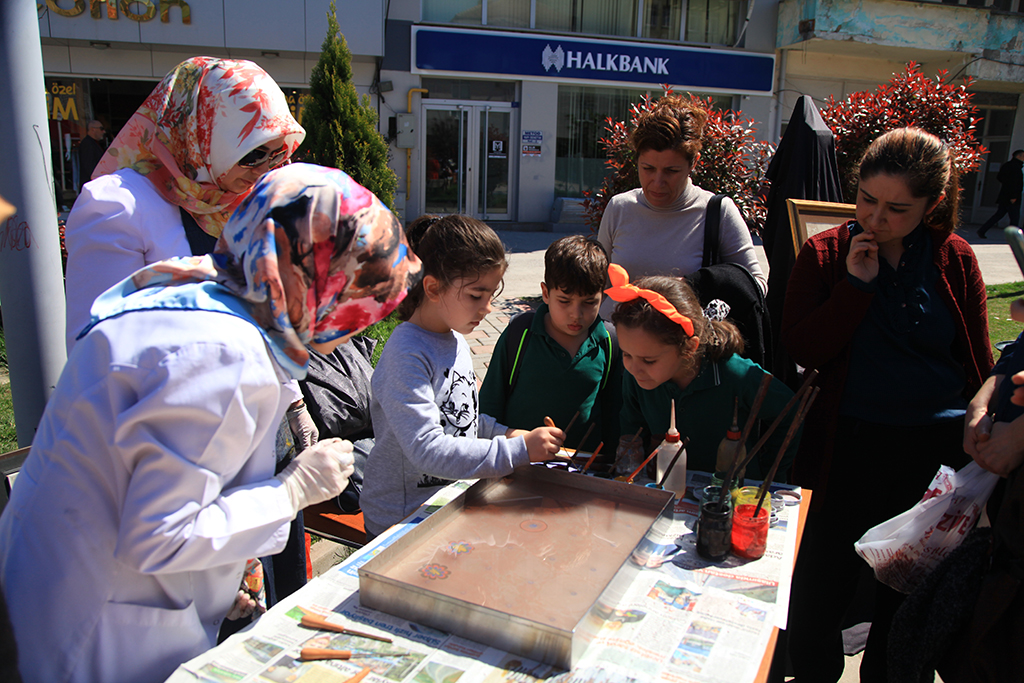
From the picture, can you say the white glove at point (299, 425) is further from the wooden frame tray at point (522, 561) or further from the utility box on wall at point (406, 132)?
the utility box on wall at point (406, 132)

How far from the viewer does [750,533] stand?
1.56 m

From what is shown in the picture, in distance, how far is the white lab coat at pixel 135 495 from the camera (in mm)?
1019

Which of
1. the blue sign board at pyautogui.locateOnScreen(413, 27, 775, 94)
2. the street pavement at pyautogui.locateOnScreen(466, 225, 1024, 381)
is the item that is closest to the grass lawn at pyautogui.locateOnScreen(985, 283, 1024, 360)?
the street pavement at pyautogui.locateOnScreen(466, 225, 1024, 381)

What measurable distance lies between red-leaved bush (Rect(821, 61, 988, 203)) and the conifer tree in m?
4.10

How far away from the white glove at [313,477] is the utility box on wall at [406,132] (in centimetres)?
1226

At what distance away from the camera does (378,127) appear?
12922 millimetres

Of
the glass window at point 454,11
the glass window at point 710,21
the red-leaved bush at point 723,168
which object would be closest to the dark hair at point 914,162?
the red-leaved bush at point 723,168

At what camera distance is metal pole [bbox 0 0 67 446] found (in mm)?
2416

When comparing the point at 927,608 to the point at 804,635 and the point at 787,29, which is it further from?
the point at 787,29

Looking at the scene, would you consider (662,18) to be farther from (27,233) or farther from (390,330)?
(27,233)

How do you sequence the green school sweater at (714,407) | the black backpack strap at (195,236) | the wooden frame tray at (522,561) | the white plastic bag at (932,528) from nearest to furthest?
the wooden frame tray at (522,561)
the white plastic bag at (932,528)
the black backpack strap at (195,236)
the green school sweater at (714,407)

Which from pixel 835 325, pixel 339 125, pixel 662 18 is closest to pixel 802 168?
pixel 835 325

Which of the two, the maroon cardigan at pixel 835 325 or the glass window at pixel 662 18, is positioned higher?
the glass window at pixel 662 18

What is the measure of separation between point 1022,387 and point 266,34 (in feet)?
41.2
